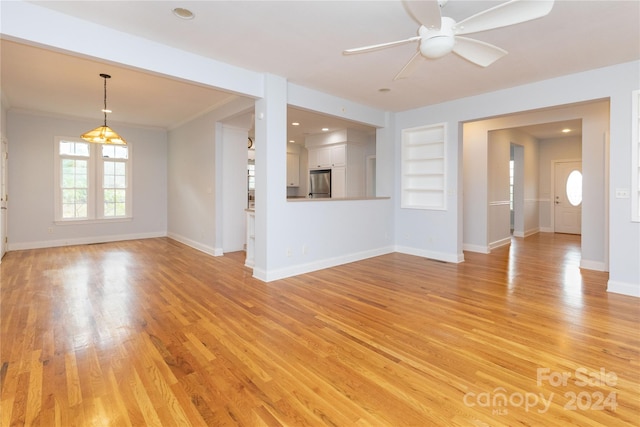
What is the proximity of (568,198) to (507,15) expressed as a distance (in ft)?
28.6

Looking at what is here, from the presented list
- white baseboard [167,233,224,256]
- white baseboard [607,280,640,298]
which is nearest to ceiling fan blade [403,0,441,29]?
white baseboard [607,280,640,298]

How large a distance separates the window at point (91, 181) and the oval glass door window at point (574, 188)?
11252mm

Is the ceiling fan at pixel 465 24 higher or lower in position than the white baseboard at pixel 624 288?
higher

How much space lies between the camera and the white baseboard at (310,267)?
4211 millimetres

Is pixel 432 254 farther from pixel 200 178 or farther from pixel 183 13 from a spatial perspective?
pixel 183 13

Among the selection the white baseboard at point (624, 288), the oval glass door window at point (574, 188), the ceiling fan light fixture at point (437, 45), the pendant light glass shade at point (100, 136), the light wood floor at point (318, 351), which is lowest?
the light wood floor at point (318, 351)

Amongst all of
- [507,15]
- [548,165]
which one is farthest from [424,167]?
[548,165]

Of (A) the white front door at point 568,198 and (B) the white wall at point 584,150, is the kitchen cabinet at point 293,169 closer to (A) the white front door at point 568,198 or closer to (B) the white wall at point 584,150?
(B) the white wall at point 584,150

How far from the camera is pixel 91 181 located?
7066 millimetres

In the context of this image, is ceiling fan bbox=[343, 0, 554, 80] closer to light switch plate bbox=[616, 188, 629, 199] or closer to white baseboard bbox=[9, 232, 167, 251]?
light switch plate bbox=[616, 188, 629, 199]

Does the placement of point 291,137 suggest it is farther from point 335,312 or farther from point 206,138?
point 335,312

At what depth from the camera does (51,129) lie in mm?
6547

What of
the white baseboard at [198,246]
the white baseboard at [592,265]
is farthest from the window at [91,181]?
the white baseboard at [592,265]

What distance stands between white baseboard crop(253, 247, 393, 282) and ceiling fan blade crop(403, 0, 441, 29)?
3192mm
